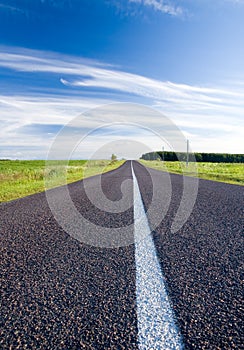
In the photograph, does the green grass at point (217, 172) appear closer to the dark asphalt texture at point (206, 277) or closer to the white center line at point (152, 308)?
the dark asphalt texture at point (206, 277)

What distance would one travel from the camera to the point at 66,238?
4695mm

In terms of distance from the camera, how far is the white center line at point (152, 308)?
203 cm

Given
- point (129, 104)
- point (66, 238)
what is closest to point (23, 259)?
point (66, 238)

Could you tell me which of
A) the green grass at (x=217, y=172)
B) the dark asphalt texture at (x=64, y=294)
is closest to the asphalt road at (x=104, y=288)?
the dark asphalt texture at (x=64, y=294)

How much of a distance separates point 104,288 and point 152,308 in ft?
1.81

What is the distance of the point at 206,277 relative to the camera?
122 inches

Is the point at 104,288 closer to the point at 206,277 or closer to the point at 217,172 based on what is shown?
the point at 206,277

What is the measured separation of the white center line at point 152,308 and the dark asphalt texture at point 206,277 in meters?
0.07

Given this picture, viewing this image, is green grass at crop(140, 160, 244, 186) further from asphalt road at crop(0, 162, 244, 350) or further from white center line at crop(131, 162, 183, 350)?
white center line at crop(131, 162, 183, 350)

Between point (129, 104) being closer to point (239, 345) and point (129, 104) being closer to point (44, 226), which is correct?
point (44, 226)

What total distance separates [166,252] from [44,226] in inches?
96.8

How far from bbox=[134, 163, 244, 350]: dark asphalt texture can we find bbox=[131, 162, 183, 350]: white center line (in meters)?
0.07

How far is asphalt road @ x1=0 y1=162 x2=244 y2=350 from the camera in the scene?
2.10 m

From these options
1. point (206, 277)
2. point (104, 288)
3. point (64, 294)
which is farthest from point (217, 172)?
point (64, 294)
